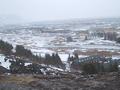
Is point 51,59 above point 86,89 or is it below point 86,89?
below

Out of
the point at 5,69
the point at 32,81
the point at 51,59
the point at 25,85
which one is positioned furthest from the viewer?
the point at 51,59

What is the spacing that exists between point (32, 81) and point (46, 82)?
135cm

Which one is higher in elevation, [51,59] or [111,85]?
[111,85]

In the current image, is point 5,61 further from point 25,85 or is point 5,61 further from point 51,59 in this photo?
point 25,85

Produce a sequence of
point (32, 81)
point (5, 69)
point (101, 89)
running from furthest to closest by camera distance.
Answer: point (5, 69), point (32, 81), point (101, 89)

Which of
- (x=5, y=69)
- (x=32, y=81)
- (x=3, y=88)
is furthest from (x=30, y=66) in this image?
(x=3, y=88)

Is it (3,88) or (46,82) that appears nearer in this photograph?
(3,88)

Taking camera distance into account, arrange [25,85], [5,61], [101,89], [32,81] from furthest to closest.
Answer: [5,61] → [32,81] → [25,85] → [101,89]

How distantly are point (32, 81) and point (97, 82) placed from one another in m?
6.14

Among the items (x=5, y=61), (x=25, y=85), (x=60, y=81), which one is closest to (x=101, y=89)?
(x=60, y=81)

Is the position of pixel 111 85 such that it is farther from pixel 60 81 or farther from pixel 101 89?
pixel 60 81

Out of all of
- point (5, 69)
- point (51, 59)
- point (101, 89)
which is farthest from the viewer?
point (51, 59)

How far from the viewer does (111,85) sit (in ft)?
79.7

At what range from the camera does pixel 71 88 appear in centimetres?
2392
